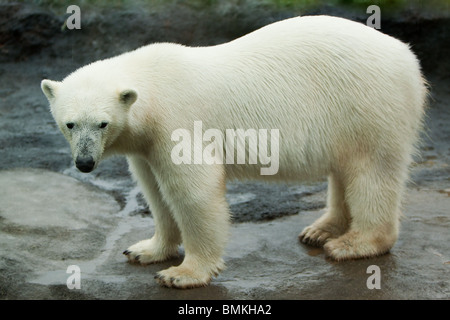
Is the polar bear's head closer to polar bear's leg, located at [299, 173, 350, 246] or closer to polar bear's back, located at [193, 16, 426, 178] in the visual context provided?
polar bear's back, located at [193, 16, 426, 178]

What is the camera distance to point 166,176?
4270 millimetres

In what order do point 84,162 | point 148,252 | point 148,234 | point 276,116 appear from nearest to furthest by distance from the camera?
point 84,162 → point 276,116 → point 148,252 → point 148,234

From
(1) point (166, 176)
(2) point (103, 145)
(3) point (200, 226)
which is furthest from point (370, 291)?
(2) point (103, 145)

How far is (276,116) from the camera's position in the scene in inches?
176

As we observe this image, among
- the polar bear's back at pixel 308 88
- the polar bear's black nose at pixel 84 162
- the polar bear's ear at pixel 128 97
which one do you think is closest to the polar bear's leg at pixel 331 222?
the polar bear's back at pixel 308 88

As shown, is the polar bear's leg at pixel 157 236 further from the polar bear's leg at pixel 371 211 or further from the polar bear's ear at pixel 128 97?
the polar bear's leg at pixel 371 211

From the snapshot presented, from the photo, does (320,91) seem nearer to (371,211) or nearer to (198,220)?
(371,211)

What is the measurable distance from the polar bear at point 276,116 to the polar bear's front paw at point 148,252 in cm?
1

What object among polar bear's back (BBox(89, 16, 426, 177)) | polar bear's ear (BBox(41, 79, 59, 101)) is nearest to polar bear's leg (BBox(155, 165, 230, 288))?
polar bear's back (BBox(89, 16, 426, 177))

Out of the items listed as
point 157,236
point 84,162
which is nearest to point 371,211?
point 157,236

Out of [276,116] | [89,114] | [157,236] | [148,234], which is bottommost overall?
[148,234]

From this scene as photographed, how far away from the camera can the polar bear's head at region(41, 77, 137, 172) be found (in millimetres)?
3926

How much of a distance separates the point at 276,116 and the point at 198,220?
2.89 feet
